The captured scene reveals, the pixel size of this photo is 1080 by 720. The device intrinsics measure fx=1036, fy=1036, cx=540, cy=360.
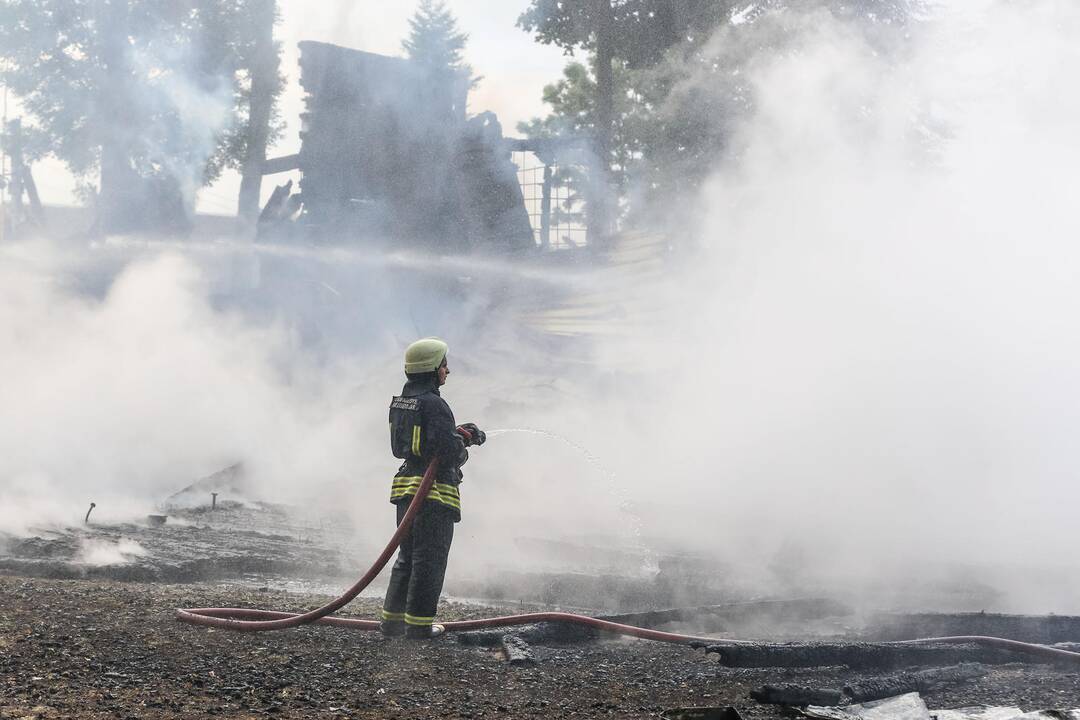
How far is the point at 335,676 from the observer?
4.80 meters

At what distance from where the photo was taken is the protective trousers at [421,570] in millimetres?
5688

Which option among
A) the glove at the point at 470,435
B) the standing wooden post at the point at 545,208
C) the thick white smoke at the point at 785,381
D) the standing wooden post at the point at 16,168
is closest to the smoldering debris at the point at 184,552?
the thick white smoke at the point at 785,381

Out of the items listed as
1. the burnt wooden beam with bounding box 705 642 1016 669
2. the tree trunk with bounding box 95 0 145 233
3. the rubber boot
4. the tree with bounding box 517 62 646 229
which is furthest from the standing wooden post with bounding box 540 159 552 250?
the burnt wooden beam with bounding box 705 642 1016 669

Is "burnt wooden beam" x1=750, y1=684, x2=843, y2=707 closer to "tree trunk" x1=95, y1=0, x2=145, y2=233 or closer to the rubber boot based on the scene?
the rubber boot

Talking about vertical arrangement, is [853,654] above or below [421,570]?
below

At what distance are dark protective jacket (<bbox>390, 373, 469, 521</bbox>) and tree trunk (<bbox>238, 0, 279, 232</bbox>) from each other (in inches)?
913

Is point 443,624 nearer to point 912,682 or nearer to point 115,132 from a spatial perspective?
point 912,682

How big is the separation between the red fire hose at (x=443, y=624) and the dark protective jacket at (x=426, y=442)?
87 mm

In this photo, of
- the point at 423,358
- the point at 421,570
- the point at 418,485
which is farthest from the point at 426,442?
the point at 421,570

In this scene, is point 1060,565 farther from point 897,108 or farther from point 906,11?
point 906,11

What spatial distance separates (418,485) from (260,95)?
25.6m

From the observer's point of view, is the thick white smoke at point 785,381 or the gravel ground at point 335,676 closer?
the gravel ground at point 335,676

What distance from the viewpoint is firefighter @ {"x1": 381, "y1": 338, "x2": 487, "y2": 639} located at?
5.71 meters

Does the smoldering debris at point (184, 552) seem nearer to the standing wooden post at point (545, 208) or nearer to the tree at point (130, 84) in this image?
the standing wooden post at point (545, 208)
